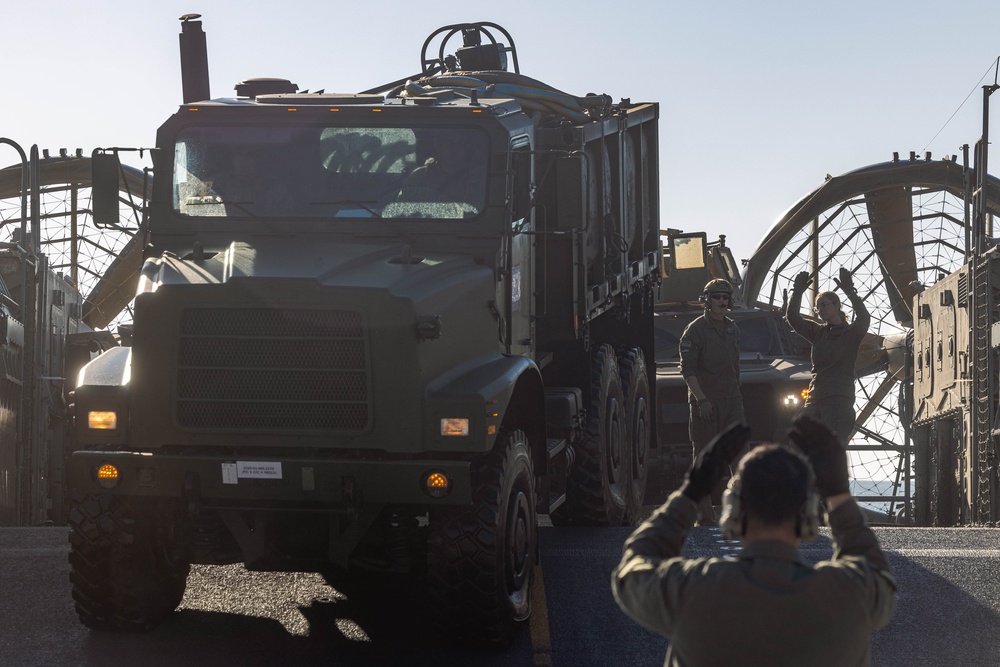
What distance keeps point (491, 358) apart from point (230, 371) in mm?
1412

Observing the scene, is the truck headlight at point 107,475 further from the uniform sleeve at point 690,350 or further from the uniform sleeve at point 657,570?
the uniform sleeve at point 690,350

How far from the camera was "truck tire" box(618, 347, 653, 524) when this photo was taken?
12055 mm

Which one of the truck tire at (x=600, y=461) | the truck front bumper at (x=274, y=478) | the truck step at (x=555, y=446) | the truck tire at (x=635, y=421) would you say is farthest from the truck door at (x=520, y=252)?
the truck tire at (x=635, y=421)

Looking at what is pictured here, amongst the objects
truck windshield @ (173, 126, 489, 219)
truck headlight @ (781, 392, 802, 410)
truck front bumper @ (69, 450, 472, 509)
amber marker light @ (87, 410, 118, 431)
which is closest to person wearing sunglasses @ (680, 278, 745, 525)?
truck headlight @ (781, 392, 802, 410)

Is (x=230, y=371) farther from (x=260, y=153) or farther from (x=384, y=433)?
(x=260, y=153)

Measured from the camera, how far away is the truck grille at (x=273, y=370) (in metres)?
7.19

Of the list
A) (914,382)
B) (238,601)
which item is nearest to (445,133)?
(238,601)

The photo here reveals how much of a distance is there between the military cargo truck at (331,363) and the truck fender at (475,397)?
1cm

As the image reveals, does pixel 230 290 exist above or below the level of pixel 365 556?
above

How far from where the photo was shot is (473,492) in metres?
7.21

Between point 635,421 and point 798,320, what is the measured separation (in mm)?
1553

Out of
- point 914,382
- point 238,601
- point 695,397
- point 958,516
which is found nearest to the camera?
point 238,601

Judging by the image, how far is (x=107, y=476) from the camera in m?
7.29

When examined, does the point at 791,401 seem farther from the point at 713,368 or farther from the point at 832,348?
the point at 832,348
